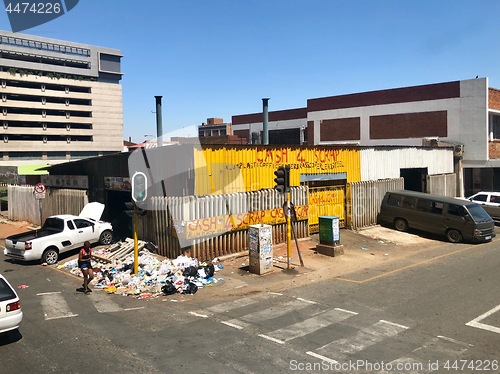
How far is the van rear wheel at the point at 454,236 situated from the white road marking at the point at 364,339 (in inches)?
485

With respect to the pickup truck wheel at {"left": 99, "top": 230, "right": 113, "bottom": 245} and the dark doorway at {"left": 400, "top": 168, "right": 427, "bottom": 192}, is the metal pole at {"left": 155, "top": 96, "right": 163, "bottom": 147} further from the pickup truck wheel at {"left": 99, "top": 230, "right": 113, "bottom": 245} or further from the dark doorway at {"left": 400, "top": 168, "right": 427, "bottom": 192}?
the dark doorway at {"left": 400, "top": 168, "right": 427, "bottom": 192}

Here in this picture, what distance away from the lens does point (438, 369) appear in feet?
23.7

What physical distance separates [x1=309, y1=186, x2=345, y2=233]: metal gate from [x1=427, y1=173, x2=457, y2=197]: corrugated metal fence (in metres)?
9.27

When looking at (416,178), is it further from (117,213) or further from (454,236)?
(117,213)

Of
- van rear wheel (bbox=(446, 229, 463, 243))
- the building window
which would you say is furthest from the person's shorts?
the building window

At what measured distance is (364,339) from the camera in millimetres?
8547

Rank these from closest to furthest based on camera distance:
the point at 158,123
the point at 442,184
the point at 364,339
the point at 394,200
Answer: the point at 364,339
the point at 394,200
the point at 158,123
the point at 442,184

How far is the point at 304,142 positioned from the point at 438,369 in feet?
152

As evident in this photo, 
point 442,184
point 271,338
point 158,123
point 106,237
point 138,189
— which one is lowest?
point 271,338

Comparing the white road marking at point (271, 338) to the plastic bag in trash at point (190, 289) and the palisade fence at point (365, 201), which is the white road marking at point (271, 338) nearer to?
the plastic bag in trash at point (190, 289)

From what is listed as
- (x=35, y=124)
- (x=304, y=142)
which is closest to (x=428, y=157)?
(x=304, y=142)

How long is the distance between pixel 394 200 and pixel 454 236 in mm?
3680

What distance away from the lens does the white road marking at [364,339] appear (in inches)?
314

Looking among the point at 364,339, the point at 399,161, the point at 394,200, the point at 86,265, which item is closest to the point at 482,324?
the point at 364,339
